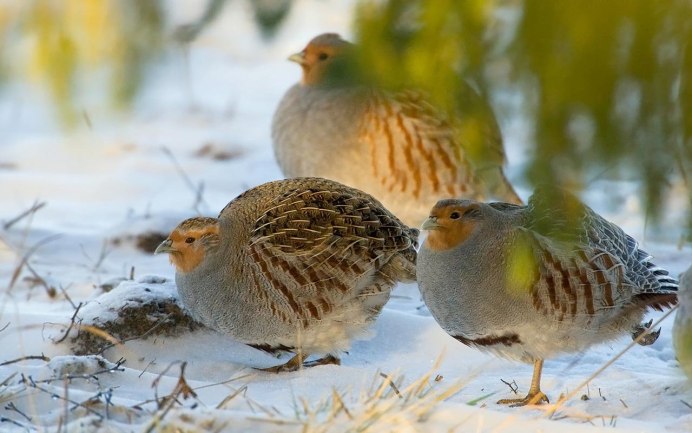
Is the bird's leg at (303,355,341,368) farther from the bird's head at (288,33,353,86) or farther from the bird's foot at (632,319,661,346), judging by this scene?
the bird's head at (288,33,353,86)

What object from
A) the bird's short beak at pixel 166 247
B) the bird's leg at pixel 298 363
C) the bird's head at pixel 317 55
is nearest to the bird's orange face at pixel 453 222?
the bird's leg at pixel 298 363

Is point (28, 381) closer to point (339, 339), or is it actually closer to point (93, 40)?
point (339, 339)

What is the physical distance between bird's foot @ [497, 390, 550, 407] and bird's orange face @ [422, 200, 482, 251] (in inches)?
21.1

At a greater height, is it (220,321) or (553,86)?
(553,86)

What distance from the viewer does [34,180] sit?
7.02m

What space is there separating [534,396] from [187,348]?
134 cm

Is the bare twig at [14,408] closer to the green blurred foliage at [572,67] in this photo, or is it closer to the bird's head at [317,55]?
the green blurred foliage at [572,67]

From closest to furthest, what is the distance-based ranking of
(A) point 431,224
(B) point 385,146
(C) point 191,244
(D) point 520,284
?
(D) point 520,284
(A) point 431,224
(C) point 191,244
(B) point 385,146

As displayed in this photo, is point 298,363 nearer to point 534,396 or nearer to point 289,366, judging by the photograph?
point 289,366

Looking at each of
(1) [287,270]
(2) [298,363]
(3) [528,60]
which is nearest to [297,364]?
(2) [298,363]

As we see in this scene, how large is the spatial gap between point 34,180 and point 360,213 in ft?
11.6

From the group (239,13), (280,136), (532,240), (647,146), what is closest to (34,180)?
(280,136)

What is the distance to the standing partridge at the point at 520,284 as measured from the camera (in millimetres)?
3516

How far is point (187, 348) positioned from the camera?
13.5 feet
